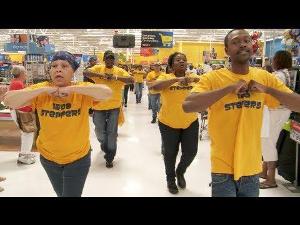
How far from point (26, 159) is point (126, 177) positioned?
1.69 metres

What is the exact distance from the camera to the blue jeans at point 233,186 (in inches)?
88.1

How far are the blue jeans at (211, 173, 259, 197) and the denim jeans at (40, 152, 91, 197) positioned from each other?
0.98 m

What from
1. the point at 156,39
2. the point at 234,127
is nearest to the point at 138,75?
the point at 156,39

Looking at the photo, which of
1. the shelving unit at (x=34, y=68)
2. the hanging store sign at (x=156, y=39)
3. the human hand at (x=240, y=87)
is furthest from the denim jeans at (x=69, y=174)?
the hanging store sign at (x=156, y=39)

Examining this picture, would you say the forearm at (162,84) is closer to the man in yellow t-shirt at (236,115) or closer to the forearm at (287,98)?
the man in yellow t-shirt at (236,115)

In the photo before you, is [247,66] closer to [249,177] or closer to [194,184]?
[249,177]

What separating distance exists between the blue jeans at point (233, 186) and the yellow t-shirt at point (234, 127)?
0.04 meters

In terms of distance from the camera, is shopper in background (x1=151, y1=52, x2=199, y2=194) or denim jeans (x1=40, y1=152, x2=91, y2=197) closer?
denim jeans (x1=40, y1=152, x2=91, y2=197)

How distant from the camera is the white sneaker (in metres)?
5.55

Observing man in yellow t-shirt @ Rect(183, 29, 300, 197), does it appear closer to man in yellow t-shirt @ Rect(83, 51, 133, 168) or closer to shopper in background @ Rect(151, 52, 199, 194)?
shopper in background @ Rect(151, 52, 199, 194)

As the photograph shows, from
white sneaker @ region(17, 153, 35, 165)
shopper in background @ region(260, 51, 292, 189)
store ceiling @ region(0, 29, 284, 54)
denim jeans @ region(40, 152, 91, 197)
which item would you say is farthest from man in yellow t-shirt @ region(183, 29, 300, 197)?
store ceiling @ region(0, 29, 284, 54)
